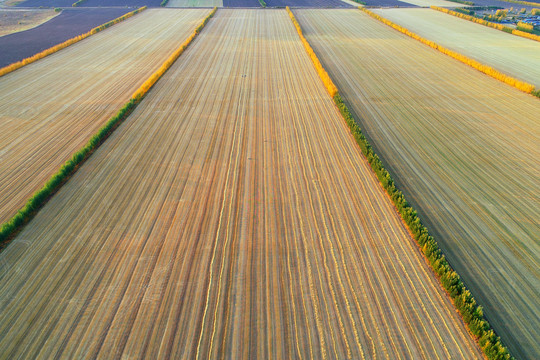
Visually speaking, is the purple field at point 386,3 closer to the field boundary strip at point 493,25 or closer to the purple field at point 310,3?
the purple field at point 310,3

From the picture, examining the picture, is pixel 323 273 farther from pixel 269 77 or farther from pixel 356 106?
pixel 269 77

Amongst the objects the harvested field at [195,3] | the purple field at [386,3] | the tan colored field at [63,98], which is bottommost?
the tan colored field at [63,98]

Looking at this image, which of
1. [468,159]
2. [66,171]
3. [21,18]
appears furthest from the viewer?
[21,18]

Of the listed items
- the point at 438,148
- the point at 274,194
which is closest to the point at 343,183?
the point at 274,194

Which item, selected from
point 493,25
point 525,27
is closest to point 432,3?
point 493,25

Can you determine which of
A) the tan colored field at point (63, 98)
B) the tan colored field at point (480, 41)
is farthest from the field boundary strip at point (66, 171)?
the tan colored field at point (480, 41)

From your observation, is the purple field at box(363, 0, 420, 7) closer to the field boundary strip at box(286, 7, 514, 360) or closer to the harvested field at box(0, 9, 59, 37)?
the harvested field at box(0, 9, 59, 37)

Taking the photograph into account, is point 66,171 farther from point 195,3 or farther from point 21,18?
point 195,3
